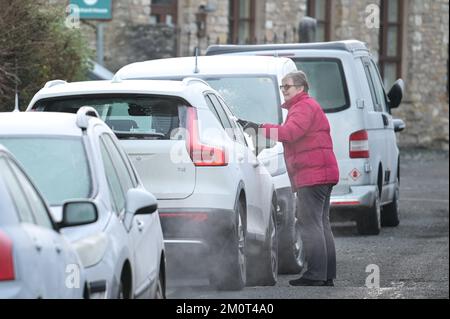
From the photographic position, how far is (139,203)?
8.93 m

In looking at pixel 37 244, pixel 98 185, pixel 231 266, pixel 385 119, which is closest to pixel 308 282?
pixel 231 266

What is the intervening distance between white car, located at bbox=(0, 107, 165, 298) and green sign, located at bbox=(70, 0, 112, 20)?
1287 cm

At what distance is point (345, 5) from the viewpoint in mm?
45094

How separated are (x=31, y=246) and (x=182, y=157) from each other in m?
4.93

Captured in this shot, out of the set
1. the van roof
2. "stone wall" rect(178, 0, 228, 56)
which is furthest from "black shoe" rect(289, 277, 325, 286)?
"stone wall" rect(178, 0, 228, 56)

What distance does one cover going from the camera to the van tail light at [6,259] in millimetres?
6676

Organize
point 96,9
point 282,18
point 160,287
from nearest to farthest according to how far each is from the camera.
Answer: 1. point 160,287
2. point 96,9
3. point 282,18

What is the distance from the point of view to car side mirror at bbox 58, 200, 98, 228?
767 cm

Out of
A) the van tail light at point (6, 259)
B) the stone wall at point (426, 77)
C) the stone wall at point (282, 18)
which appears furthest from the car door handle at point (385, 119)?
the stone wall at point (426, 77)

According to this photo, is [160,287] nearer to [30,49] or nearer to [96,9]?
[30,49]

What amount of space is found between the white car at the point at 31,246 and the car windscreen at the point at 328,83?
1095cm

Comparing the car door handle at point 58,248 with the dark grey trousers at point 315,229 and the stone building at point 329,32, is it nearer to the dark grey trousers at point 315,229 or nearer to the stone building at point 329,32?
the dark grey trousers at point 315,229

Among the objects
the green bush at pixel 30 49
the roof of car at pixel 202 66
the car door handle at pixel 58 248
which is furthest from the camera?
the green bush at pixel 30 49
